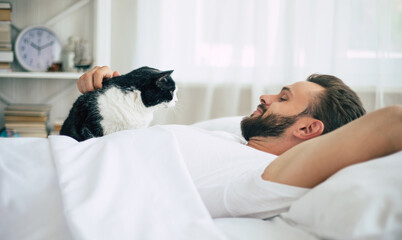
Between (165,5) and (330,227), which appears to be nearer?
(330,227)

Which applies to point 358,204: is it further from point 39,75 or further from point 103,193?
point 39,75

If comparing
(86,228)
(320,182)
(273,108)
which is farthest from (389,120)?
(86,228)

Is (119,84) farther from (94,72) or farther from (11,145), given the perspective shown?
(11,145)

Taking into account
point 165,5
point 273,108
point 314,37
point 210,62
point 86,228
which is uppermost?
point 165,5

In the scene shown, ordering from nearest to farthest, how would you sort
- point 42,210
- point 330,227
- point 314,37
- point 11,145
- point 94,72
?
1. point 330,227
2. point 42,210
3. point 11,145
4. point 94,72
5. point 314,37

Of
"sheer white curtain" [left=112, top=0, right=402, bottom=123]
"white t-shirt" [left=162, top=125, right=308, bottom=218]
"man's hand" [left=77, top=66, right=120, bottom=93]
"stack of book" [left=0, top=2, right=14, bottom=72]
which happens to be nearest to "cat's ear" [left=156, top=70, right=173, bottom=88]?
"man's hand" [left=77, top=66, right=120, bottom=93]

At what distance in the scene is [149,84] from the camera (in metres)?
1.51

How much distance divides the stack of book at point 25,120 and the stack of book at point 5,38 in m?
0.25

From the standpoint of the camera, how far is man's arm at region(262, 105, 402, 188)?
70 centimetres

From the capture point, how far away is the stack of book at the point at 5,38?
7.08 ft

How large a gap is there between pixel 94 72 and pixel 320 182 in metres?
0.99

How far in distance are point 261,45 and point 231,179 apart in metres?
1.62

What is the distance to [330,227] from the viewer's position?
23.7 inches

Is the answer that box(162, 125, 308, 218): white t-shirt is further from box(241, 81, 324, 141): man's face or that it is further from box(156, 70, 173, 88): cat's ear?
box(156, 70, 173, 88): cat's ear
